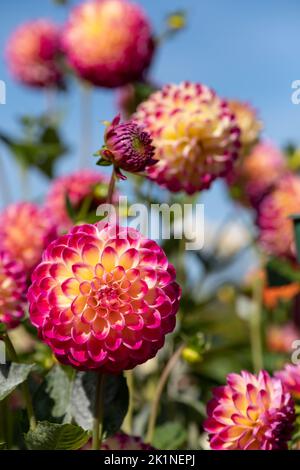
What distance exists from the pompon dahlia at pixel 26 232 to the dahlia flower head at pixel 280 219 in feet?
1.28

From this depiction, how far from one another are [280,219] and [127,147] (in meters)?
A: 0.66

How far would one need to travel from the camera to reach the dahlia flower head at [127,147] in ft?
1.65

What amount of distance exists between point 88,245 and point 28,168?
0.85m

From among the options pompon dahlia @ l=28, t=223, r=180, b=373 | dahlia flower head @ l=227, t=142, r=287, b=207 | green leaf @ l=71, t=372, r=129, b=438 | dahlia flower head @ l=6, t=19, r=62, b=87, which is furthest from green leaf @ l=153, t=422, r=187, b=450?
dahlia flower head @ l=6, t=19, r=62, b=87

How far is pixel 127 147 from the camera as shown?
503mm

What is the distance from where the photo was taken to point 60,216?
1.02 m

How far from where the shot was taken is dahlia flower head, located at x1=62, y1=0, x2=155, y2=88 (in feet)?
3.80

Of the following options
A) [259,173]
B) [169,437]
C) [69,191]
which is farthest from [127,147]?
[259,173]

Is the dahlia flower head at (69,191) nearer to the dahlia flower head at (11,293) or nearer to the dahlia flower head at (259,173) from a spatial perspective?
the dahlia flower head at (259,173)

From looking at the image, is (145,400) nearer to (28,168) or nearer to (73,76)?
(28,168)

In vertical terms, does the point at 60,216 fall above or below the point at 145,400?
above

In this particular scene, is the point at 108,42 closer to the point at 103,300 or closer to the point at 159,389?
the point at 159,389

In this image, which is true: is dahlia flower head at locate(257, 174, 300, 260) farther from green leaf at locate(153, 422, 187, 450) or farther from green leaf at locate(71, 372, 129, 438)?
green leaf at locate(71, 372, 129, 438)

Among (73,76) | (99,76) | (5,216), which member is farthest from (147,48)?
(5,216)
